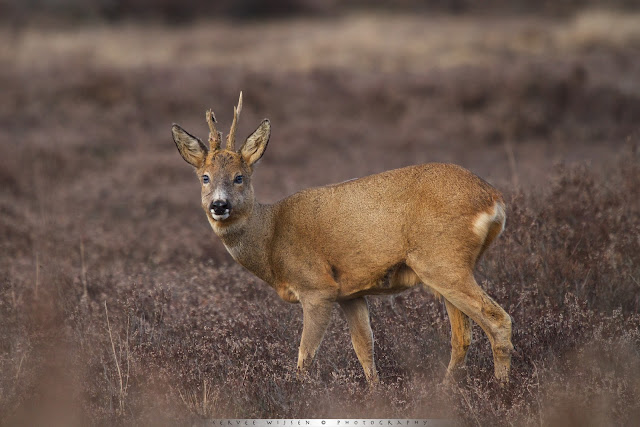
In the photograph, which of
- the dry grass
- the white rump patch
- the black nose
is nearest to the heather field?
the dry grass

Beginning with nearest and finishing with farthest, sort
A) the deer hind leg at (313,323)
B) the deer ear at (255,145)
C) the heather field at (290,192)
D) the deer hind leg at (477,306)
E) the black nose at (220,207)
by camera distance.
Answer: the heather field at (290,192) < the deer hind leg at (477,306) < the black nose at (220,207) < the deer hind leg at (313,323) < the deer ear at (255,145)

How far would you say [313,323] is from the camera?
6.68 meters

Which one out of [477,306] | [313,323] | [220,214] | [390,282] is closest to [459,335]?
[477,306]

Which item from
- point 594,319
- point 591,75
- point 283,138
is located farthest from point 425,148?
point 594,319

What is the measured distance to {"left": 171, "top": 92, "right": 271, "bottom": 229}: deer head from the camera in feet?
22.1

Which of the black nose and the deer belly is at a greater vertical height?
the black nose

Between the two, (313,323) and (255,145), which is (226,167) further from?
(313,323)

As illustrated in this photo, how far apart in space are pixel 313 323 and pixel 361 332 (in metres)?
0.47

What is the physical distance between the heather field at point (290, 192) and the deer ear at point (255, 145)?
4.27 ft

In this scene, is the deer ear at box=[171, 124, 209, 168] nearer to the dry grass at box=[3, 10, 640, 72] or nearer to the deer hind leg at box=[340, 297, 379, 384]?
the deer hind leg at box=[340, 297, 379, 384]

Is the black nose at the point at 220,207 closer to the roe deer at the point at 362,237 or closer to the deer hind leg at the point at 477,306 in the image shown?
the roe deer at the point at 362,237

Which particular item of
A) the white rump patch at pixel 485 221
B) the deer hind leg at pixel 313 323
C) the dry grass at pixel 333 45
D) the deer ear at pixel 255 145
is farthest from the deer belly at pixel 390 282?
the dry grass at pixel 333 45

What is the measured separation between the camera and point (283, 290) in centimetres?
694

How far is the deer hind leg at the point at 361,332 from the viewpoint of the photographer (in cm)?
693
